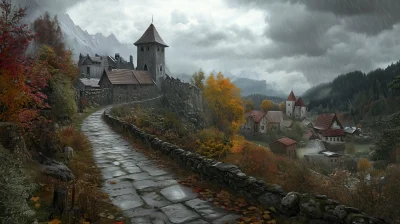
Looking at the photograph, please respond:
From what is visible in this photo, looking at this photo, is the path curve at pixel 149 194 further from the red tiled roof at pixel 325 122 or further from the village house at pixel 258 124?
the red tiled roof at pixel 325 122

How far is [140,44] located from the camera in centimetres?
5128

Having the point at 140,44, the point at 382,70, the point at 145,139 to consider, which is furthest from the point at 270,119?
the point at 382,70

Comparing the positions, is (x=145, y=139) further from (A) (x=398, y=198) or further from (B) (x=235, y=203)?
(A) (x=398, y=198)

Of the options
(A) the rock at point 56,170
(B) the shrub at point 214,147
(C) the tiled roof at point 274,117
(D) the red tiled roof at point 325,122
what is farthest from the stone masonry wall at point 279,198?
(D) the red tiled roof at point 325,122

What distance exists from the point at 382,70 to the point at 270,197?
602 feet

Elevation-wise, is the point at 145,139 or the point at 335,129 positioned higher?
the point at 145,139

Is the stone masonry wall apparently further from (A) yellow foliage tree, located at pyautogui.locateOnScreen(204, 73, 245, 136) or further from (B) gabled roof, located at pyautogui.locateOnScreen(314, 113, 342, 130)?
(B) gabled roof, located at pyautogui.locateOnScreen(314, 113, 342, 130)

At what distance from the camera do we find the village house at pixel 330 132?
215ft

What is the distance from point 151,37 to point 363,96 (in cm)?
11577

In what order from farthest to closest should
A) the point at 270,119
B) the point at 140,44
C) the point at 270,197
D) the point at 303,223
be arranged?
the point at 270,119 → the point at 140,44 → the point at 270,197 → the point at 303,223

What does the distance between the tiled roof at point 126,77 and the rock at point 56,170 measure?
32475 millimetres

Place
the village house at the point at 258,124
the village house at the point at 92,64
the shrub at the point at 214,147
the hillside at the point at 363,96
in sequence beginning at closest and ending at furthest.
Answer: the shrub at the point at 214,147 < the village house at the point at 92,64 < the village house at the point at 258,124 < the hillside at the point at 363,96

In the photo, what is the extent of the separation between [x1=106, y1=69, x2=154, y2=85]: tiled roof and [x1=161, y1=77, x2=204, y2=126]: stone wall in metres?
4.32

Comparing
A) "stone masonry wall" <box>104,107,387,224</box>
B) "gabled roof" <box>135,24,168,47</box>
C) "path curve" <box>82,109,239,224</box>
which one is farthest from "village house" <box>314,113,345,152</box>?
"stone masonry wall" <box>104,107,387,224</box>
